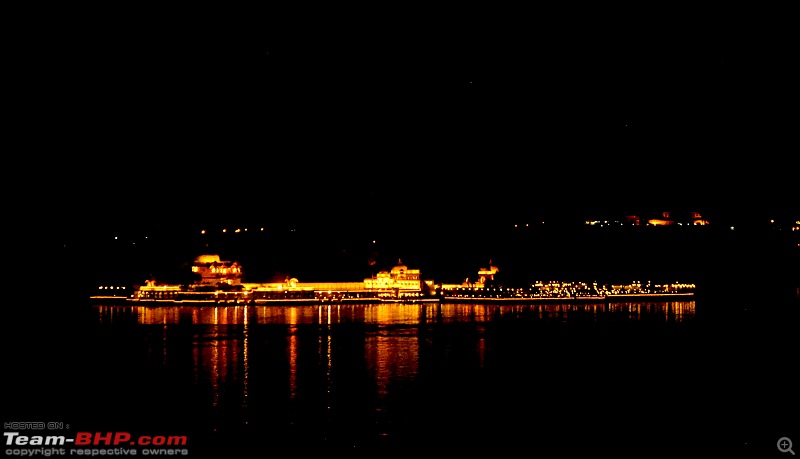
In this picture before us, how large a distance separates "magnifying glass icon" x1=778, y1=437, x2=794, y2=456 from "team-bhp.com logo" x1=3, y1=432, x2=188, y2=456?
4382 mm

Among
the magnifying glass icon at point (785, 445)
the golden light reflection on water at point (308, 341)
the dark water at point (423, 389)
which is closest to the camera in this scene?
the magnifying glass icon at point (785, 445)

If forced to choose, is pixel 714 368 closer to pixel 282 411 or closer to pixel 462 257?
pixel 282 411

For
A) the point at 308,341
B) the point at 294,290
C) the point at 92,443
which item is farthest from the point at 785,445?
A: the point at 294,290

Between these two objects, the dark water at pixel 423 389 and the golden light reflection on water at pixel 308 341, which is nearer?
the dark water at pixel 423 389

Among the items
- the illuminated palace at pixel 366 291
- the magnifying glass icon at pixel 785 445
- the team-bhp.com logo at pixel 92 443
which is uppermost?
the illuminated palace at pixel 366 291

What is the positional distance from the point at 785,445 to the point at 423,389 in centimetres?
410

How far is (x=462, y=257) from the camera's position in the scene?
165 feet

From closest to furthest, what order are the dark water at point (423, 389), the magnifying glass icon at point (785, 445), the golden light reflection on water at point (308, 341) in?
the magnifying glass icon at point (785, 445)
the dark water at point (423, 389)
the golden light reflection on water at point (308, 341)

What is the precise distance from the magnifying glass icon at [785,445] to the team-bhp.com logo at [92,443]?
438 cm

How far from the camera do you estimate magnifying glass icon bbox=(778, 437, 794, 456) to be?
7.68m

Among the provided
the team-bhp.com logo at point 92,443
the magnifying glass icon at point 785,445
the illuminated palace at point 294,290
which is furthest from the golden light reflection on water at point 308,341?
the illuminated palace at point 294,290

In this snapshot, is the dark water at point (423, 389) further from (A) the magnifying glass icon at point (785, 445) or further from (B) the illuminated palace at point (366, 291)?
(B) the illuminated palace at point (366, 291)

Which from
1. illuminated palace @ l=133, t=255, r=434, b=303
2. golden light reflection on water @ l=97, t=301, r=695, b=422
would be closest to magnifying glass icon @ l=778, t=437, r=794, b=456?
golden light reflection on water @ l=97, t=301, r=695, b=422

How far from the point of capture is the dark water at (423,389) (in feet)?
28.1
